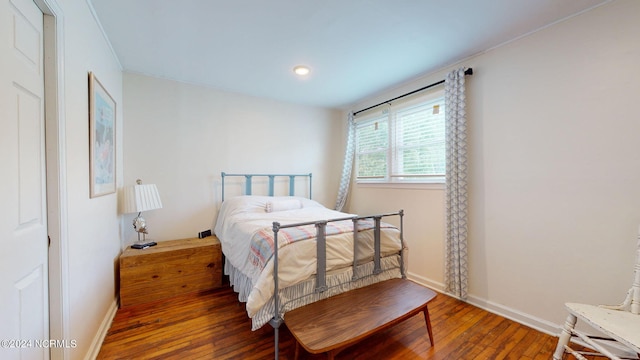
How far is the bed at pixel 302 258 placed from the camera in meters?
1.62

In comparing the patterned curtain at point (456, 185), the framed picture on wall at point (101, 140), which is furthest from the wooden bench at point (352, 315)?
the framed picture on wall at point (101, 140)

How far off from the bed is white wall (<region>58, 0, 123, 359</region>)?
0.97 metres

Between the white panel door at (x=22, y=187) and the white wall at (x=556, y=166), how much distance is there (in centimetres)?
307

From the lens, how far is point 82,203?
1.51 metres

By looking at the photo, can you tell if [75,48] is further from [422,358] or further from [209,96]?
[422,358]

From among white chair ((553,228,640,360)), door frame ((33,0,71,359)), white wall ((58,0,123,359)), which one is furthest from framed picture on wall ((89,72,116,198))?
white chair ((553,228,640,360))

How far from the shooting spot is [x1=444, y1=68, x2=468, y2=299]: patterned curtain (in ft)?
7.82

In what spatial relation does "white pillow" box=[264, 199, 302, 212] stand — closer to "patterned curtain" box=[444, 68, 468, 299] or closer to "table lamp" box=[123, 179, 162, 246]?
"table lamp" box=[123, 179, 162, 246]

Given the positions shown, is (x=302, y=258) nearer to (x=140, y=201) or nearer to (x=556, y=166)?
(x=140, y=201)

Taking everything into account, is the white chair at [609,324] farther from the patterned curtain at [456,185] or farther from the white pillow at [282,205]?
the white pillow at [282,205]

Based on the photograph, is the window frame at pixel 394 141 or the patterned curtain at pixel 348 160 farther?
the patterned curtain at pixel 348 160

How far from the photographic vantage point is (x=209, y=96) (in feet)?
10.3

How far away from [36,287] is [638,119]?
3523 millimetres

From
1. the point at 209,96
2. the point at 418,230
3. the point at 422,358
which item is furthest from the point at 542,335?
the point at 209,96
